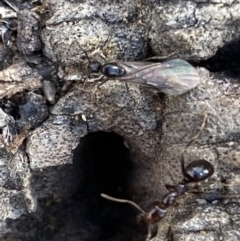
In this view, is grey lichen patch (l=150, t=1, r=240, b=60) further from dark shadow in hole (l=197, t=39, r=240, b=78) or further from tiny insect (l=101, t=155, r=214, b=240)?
tiny insect (l=101, t=155, r=214, b=240)

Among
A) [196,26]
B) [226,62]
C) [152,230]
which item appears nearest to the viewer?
[196,26]

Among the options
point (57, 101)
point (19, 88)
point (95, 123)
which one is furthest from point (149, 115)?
point (19, 88)

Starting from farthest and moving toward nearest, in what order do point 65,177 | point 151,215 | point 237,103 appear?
1. point 65,177
2. point 151,215
3. point 237,103

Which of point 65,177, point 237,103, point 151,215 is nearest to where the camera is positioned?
point 237,103

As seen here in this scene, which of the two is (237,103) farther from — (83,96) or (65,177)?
(65,177)

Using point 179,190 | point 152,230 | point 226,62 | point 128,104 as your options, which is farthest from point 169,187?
point 226,62

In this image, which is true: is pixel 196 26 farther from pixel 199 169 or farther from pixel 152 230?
pixel 152 230

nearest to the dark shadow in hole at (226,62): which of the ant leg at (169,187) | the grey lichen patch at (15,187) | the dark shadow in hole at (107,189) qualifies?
the ant leg at (169,187)
